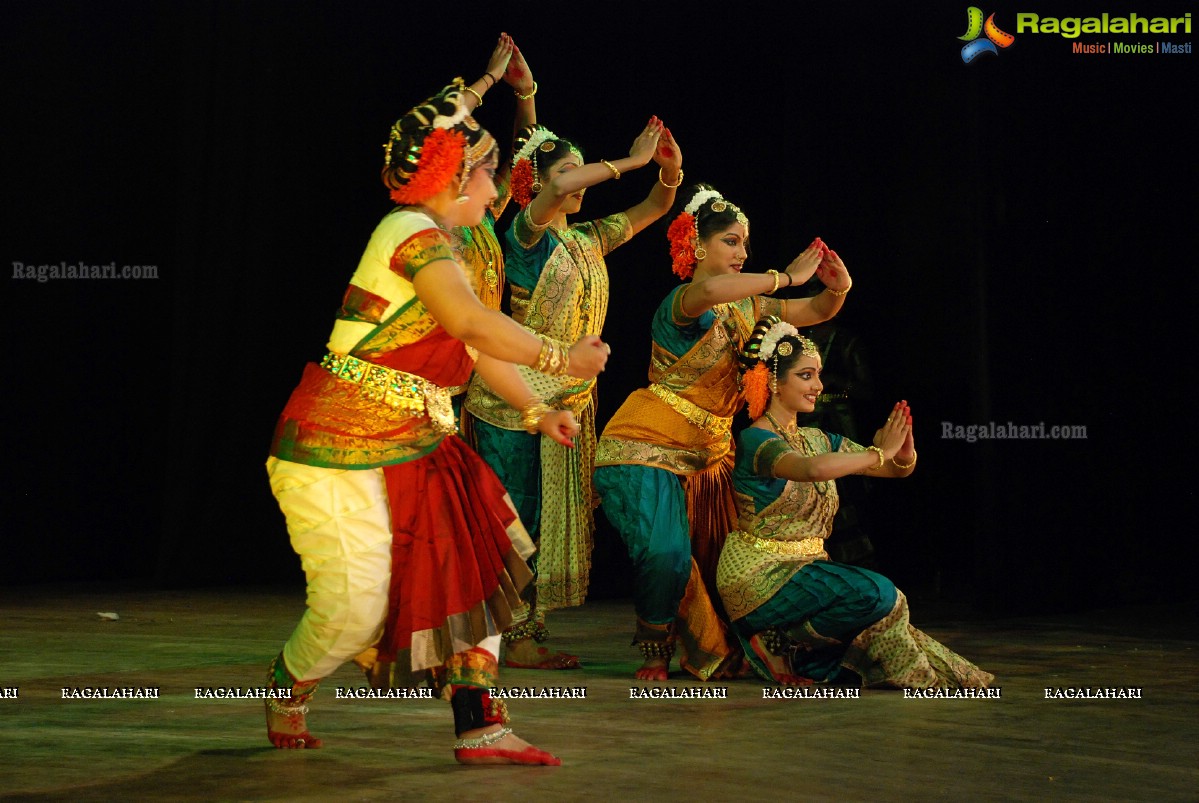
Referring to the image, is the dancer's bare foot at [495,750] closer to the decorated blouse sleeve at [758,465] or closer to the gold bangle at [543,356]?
the gold bangle at [543,356]

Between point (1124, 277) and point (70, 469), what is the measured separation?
4299 millimetres

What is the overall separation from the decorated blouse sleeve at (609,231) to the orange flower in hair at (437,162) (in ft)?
5.75

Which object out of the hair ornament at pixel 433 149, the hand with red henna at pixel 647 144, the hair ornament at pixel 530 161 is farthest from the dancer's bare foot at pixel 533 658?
the hair ornament at pixel 433 149

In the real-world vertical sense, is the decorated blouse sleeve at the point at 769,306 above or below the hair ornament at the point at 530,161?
below

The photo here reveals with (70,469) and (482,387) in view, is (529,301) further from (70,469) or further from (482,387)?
(70,469)

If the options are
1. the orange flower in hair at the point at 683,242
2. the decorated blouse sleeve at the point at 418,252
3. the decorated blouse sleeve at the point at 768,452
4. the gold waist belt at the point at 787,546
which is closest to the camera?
the decorated blouse sleeve at the point at 418,252

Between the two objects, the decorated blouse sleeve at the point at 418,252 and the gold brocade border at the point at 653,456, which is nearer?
the decorated blouse sleeve at the point at 418,252

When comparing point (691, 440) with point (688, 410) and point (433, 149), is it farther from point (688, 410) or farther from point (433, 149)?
point (433, 149)

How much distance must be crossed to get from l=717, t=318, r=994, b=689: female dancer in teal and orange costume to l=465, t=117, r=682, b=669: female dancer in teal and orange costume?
20.9 inches

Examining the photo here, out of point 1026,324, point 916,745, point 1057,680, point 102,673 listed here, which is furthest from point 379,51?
point 916,745

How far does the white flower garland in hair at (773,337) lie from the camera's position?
4332 millimetres

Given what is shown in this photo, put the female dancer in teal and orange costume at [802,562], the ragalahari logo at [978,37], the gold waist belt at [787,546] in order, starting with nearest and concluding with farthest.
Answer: the female dancer in teal and orange costume at [802,562]
the gold waist belt at [787,546]
the ragalahari logo at [978,37]

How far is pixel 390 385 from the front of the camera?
2975mm

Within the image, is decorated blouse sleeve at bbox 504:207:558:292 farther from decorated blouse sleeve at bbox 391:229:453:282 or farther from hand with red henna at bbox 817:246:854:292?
decorated blouse sleeve at bbox 391:229:453:282
